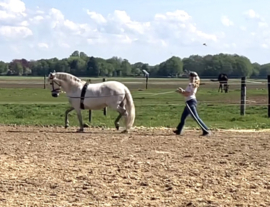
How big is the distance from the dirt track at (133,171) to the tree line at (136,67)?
17323 millimetres

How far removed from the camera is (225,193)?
732 centimetres

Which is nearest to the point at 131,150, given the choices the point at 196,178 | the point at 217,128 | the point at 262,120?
the point at 196,178

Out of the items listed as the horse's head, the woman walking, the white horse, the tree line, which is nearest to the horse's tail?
the white horse

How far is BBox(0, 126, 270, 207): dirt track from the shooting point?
7.07 metres

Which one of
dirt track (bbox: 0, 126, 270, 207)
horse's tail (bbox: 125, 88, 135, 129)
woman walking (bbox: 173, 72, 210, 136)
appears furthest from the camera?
horse's tail (bbox: 125, 88, 135, 129)

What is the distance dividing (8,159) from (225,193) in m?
4.19

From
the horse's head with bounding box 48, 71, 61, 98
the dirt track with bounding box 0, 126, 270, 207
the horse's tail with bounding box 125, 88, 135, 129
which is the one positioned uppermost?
the horse's head with bounding box 48, 71, 61, 98

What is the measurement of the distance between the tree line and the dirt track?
17.3 metres

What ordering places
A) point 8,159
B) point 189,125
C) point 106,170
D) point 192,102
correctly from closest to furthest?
point 106,170, point 8,159, point 192,102, point 189,125

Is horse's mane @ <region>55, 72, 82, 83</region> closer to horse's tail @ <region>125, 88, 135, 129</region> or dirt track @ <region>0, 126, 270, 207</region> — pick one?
horse's tail @ <region>125, 88, 135, 129</region>

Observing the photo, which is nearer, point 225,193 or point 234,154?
point 225,193

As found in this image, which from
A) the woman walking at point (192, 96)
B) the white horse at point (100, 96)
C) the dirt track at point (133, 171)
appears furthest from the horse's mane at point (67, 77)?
the woman walking at point (192, 96)

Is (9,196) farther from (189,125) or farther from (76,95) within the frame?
(189,125)

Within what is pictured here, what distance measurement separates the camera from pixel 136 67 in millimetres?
66875
